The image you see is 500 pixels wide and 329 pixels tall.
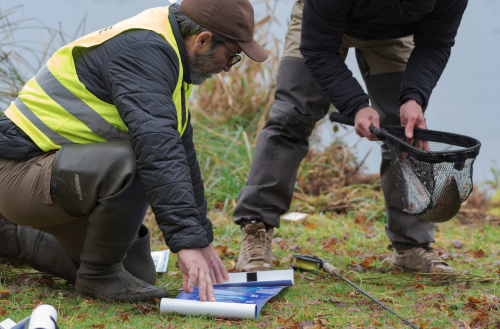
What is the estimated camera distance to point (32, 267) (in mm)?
2500

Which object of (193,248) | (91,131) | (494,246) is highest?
(91,131)

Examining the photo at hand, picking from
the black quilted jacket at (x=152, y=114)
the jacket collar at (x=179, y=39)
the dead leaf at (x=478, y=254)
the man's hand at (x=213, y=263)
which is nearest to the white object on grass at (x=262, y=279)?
the man's hand at (x=213, y=263)

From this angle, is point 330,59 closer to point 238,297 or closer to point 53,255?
point 238,297

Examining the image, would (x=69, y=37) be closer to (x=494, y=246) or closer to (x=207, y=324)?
(x=207, y=324)

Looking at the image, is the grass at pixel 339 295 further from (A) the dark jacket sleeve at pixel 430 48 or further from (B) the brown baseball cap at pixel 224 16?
(B) the brown baseball cap at pixel 224 16

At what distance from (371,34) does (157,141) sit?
151cm

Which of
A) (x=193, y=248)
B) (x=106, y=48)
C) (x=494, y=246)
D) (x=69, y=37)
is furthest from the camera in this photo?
(x=69, y=37)

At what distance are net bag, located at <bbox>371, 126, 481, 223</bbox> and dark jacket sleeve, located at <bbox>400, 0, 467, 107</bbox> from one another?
9.6 inches

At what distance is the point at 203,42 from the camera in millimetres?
2113

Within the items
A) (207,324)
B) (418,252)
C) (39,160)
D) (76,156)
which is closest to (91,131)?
(76,156)

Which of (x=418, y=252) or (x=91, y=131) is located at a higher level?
(x=91, y=131)

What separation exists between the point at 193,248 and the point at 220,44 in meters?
0.94

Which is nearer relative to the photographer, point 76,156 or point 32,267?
point 76,156

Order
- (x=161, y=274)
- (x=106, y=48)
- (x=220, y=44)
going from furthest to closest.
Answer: (x=161, y=274)
(x=220, y=44)
(x=106, y=48)
